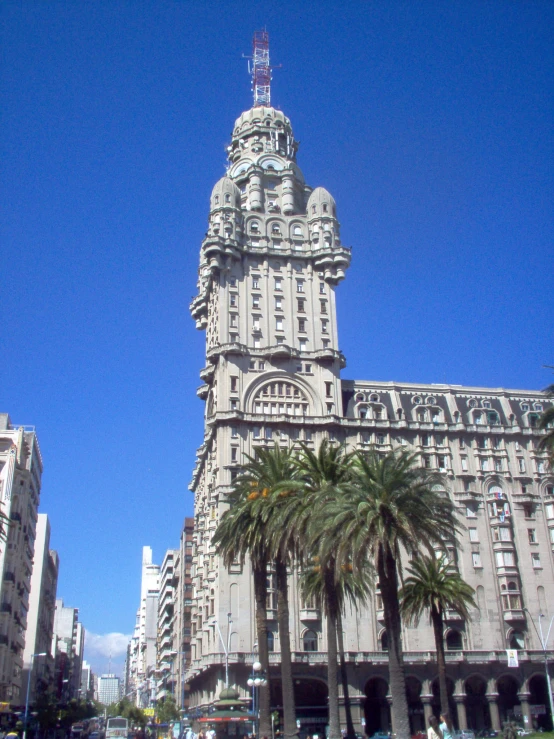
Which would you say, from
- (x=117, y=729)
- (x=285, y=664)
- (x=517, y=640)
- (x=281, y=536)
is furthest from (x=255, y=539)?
(x=517, y=640)

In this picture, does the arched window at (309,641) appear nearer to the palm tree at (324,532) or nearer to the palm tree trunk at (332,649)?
the palm tree at (324,532)

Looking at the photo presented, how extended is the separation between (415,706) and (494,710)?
836cm

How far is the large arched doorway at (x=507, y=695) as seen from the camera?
85375 millimetres

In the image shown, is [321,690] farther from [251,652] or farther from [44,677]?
[44,677]

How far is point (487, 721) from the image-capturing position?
8488 centimetres

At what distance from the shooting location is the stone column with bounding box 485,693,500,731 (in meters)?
82.3

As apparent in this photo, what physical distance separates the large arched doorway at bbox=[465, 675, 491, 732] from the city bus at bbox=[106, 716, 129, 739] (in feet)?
121

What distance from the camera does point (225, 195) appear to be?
101188mm

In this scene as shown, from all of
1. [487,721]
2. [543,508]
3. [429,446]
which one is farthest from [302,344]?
[487,721]

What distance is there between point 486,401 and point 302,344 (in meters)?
25.7

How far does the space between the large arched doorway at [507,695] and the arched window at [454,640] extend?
5.50m

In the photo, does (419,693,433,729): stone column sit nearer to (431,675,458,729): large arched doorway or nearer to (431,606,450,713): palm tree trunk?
(431,675,458,729): large arched doorway

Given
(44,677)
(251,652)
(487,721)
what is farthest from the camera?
(44,677)

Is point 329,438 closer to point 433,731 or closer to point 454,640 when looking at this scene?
point 454,640
